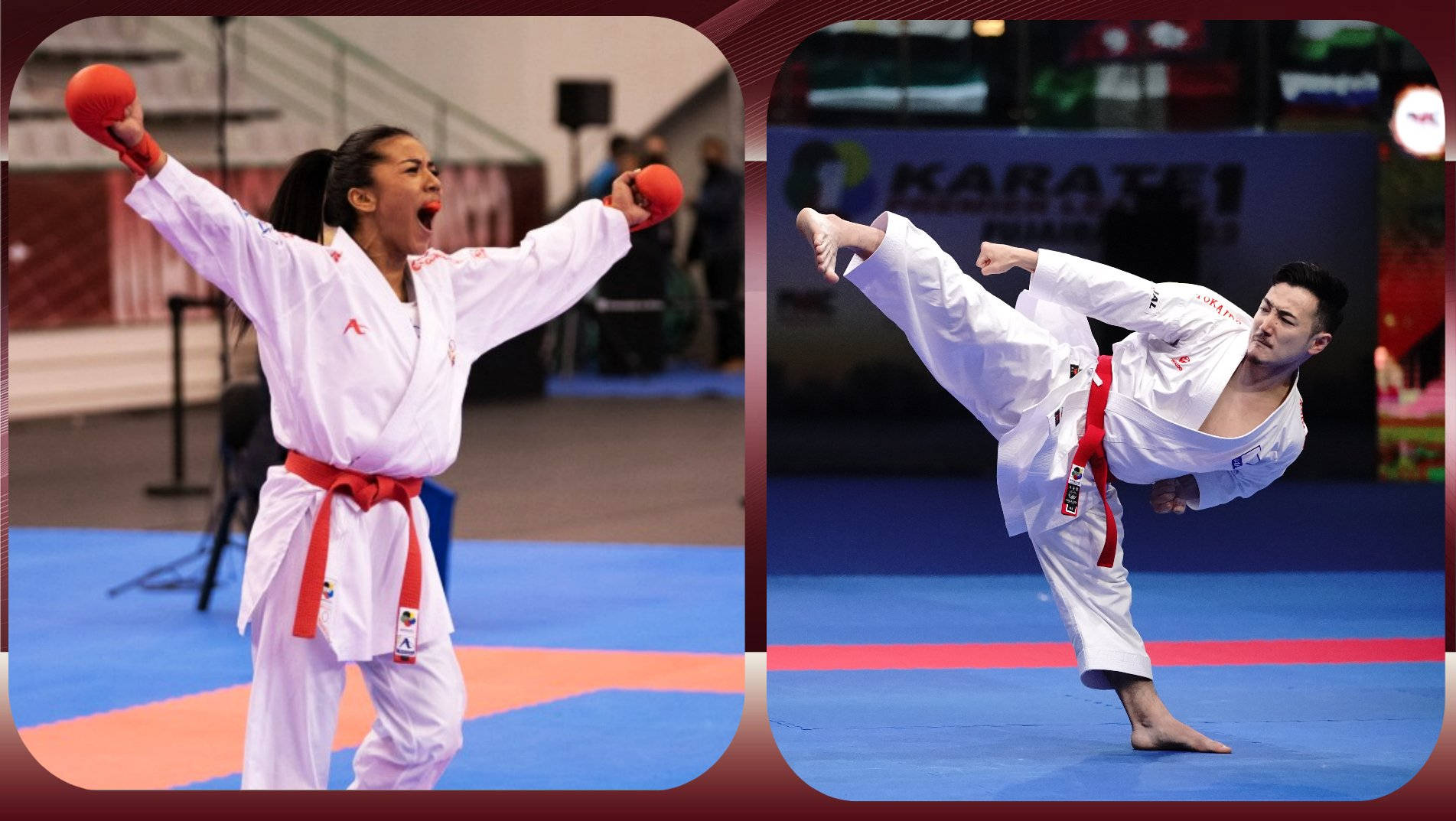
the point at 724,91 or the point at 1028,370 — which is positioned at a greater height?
the point at 724,91

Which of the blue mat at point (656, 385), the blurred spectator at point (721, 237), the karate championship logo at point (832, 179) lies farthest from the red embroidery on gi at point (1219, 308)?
the blurred spectator at point (721, 237)

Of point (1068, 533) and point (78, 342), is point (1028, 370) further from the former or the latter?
point (78, 342)

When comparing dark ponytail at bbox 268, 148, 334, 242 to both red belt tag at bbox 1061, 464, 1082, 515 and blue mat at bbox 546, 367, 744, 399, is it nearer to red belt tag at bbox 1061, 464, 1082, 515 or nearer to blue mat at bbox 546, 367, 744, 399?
red belt tag at bbox 1061, 464, 1082, 515

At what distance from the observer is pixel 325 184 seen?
3.15 meters

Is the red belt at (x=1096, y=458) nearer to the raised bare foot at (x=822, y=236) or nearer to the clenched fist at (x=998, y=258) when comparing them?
the clenched fist at (x=998, y=258)

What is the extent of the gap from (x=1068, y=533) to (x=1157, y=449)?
0.93 feet

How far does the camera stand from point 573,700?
15.1 feet

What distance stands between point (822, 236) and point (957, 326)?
55 cm

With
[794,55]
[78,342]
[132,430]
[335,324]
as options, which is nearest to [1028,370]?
[335,324]

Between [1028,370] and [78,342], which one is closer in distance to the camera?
[1028,370]

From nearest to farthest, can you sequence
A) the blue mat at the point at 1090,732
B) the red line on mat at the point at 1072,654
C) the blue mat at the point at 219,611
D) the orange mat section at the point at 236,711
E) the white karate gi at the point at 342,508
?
1. the white karate gi at the point at 342,508
2. the blue mat at the point at 1090,732
3. the orange mat section at the point at 236,711
4. the red line on mat at the point at 1072,654
5. the blue mat at the point at 219,611

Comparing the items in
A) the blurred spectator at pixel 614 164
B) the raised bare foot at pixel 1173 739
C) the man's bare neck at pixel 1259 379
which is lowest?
the raised bare foot at pixel 1173 739

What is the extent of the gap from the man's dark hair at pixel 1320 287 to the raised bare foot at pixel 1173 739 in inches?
37.2

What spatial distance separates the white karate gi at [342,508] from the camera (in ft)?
9.43
